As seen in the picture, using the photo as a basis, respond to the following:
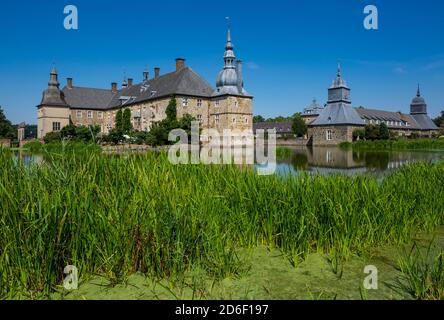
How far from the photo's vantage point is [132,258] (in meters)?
3.86

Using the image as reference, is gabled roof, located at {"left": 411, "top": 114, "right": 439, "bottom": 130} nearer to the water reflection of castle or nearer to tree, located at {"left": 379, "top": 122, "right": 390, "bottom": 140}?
tree, located at {"left": 379, "top": 122, "right": 390, "bottom": 140}

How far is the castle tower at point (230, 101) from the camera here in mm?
46125

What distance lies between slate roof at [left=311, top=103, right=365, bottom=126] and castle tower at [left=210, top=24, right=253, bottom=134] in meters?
12.1

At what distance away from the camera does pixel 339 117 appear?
51.3 m

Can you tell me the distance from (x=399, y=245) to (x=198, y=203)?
2.96 meters

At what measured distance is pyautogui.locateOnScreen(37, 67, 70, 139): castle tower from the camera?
5300 centimetres

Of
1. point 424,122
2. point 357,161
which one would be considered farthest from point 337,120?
point 424,122

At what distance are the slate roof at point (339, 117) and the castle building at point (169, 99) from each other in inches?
459

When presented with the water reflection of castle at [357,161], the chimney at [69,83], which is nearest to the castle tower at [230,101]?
the water reflection of castle at [357,161]

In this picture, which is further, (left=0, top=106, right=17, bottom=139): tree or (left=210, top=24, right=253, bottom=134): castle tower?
(left=0, top=106, right=17, bottom=139): tree

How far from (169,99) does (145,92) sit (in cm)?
752

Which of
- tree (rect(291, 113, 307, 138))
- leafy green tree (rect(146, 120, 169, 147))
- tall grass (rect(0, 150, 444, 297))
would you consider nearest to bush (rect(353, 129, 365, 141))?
tree (rect(291, 113, 307, 138))

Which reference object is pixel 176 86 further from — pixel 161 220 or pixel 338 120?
pixel 161 220
